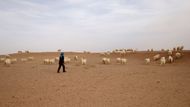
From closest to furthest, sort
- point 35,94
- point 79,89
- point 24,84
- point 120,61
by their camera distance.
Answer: point 35,94, point 79,89, point 24,84, point 120,61

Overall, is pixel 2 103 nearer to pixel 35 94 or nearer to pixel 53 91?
pixel 35 94

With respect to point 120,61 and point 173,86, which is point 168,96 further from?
point 120,61

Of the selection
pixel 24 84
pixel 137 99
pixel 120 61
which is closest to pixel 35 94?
pixel 24 84

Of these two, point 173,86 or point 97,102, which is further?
point 173,86

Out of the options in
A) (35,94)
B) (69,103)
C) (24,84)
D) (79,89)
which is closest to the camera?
(69,103)

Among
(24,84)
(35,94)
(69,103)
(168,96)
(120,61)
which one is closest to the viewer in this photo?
(69,103)

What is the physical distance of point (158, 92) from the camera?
12180 mm

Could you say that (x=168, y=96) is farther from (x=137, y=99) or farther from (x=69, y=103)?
(x=69, y=103)

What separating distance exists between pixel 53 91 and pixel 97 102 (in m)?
3.26

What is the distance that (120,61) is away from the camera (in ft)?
103

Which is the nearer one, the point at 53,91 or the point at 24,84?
the point at 53,91

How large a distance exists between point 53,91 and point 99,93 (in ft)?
8.26

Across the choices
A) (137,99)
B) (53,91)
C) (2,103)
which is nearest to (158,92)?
(137,99)

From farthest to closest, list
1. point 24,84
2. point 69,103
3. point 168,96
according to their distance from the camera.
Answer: point 24,84, point 168,96, point 69,103
